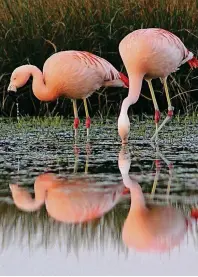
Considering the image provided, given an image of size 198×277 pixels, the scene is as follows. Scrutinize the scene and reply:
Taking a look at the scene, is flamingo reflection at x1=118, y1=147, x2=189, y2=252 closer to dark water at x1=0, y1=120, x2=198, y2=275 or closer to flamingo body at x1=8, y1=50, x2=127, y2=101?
dark water at x1=0, y1=120, x2=198, y2=275

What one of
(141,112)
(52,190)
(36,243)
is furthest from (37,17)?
(36,243)

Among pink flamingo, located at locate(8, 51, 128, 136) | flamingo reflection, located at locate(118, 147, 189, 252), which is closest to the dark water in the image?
flamingo reflection, located at locate(118, 147, 189, 252)

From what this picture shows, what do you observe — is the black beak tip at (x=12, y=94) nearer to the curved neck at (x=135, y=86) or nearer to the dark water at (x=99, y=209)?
the curved neck at (x=135, y=86)

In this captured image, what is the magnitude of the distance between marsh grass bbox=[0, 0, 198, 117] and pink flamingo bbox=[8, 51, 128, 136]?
1372mm

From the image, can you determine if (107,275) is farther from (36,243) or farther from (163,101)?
(163,101)

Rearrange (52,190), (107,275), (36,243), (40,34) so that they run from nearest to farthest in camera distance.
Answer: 1. (107,275)
2. (36,243)
3. (52,190)
4. (40,34)

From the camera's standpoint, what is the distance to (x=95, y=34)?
39.5ft

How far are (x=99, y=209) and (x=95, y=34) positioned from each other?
720 cm

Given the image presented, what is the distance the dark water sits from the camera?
3.94 m

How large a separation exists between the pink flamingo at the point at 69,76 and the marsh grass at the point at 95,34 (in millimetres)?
1372

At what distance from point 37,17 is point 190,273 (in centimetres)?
896

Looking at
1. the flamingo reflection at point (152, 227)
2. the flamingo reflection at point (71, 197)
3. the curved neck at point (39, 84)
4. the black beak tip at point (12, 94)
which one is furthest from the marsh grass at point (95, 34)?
the flamingo reflection at point (152, 227)

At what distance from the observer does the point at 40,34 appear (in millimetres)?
12148

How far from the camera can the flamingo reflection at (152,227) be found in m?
4.17
